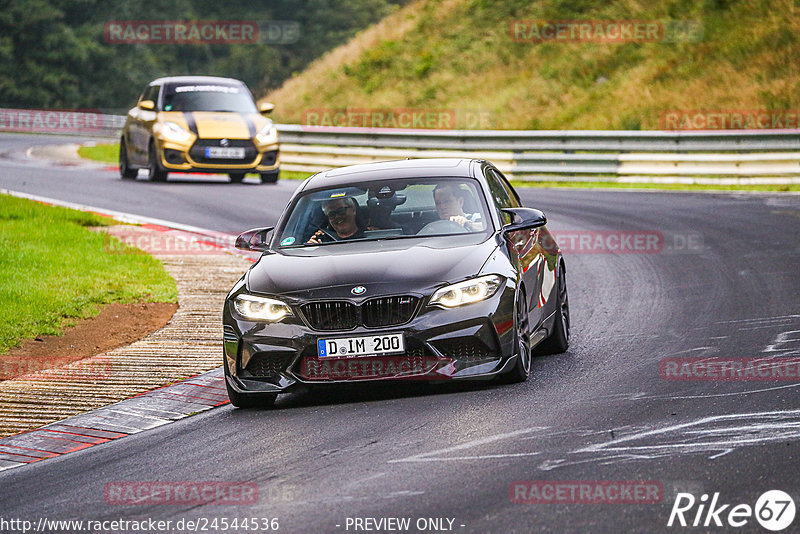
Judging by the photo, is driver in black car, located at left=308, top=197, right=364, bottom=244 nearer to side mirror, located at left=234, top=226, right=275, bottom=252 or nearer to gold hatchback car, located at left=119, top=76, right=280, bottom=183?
side mirror, located at left=234, top=226, right=275, bottom=252

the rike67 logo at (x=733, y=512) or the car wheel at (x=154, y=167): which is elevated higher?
the rike67 logo at (x=733, y=512)

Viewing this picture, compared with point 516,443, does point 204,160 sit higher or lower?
lower

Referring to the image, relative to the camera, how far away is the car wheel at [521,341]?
8.33 metres

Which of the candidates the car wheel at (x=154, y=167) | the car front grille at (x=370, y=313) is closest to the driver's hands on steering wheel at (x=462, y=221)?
the car front grille at (x=370, y=313)

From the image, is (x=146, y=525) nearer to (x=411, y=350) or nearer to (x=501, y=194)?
(x=411, y=350)

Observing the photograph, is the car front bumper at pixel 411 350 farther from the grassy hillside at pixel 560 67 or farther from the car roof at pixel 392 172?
the grassy hillside at pixel 560 67

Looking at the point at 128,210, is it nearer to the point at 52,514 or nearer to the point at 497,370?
the point at 497,370

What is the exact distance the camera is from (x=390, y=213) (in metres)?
9.36
